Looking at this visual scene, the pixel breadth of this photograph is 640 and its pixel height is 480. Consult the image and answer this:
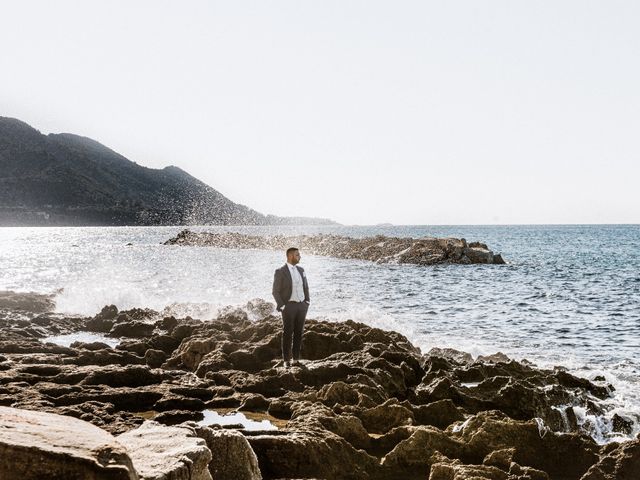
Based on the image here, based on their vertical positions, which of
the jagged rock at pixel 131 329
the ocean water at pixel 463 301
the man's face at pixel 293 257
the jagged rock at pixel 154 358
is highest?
the man's face at pixel 293 257

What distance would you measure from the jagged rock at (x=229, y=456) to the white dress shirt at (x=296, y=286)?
21.5ft

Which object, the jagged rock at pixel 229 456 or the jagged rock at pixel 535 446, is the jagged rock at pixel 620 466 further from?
the jagged rock at pixel 229 456

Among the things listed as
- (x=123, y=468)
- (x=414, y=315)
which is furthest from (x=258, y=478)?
(x=414, y=315)

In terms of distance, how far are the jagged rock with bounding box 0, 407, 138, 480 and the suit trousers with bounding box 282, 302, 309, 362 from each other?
8.14 meters

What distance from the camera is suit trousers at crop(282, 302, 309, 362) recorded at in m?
12.3

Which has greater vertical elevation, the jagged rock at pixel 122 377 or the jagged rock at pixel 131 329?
the jagged rock at pixel 122 377

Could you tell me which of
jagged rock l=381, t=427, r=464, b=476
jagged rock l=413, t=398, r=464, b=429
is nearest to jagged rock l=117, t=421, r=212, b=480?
jagged rock l=381, t=427, r=464, b=476

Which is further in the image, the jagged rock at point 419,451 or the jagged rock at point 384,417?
the jagged rock at point 384,417

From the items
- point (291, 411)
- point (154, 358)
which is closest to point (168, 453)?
point (291, 411)

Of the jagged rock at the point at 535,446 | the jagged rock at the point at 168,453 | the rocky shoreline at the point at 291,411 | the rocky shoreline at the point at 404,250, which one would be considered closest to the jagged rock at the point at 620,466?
the rocky shoreline at the point at 291,411

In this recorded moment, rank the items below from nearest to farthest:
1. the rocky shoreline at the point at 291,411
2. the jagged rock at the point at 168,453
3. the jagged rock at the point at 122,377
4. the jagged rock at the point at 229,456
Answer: the jagged rock at the point at 168,453, the rocky shoreline at the point at 291,411, the jagged rock at the point at 229,456, the jagged rock at the point at 122,377

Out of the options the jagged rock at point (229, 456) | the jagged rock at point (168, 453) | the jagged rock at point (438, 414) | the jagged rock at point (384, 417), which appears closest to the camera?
the jagged rock at point (168, 453)

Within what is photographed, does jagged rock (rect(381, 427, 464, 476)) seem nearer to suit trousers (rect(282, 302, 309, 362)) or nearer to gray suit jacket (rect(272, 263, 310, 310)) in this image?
→ suit trousers (rect(282, 302, 309, 362))

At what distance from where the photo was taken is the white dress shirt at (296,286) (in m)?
12.4
